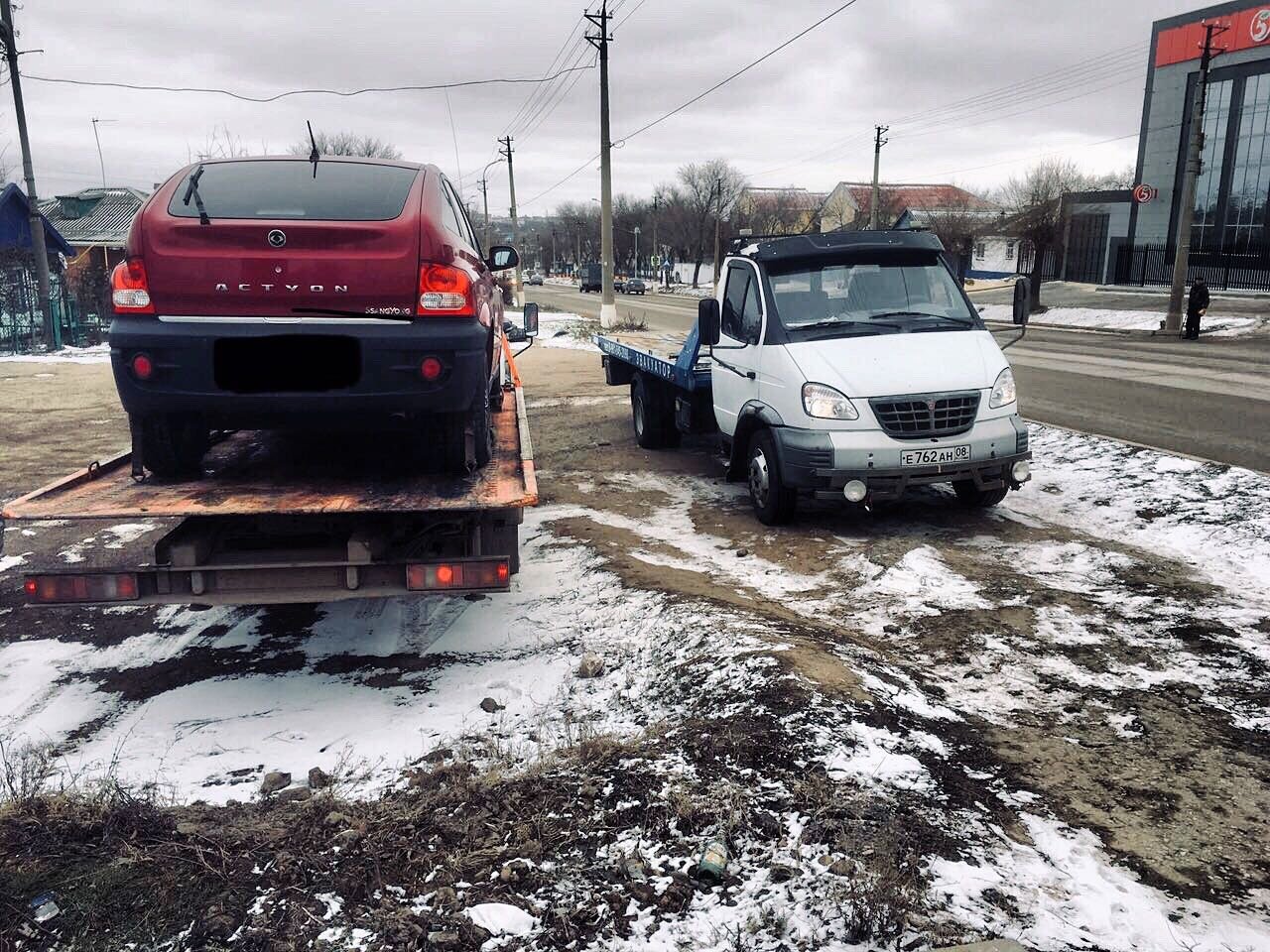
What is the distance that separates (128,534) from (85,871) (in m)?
4.93

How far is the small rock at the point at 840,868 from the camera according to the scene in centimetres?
272

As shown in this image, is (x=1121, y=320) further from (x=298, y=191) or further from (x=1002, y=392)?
(x=298, y=191)

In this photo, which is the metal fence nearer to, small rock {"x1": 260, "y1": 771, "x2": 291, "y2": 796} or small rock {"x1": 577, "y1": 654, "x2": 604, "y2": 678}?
small rock {"x1": 577, "y1": 654, "x2": 604, "y2": 678}

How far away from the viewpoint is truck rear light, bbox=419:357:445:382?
424cm

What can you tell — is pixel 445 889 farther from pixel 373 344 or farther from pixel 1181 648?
pixel 1181 648

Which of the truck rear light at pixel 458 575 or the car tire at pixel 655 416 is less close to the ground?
the truck rear light at pixel 458 575

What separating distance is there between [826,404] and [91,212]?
63.6 metres

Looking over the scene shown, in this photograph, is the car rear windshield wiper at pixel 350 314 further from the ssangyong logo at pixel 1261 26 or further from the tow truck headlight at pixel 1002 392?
the ssangyong logo at pixel 1261 26

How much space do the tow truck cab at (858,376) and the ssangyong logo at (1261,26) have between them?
3921 cm

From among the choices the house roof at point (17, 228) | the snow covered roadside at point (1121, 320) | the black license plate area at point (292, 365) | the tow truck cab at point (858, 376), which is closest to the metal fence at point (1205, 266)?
the snow covered roadside at point (1121, 320)

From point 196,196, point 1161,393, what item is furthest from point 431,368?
point 1161,393

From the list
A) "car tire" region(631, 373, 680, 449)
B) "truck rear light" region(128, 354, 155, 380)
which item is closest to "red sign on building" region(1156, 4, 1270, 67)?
"car tire" region(631, 373, 680, 449)

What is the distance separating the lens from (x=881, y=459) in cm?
639

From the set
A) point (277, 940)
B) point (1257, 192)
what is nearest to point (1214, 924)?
point (277, 940)
